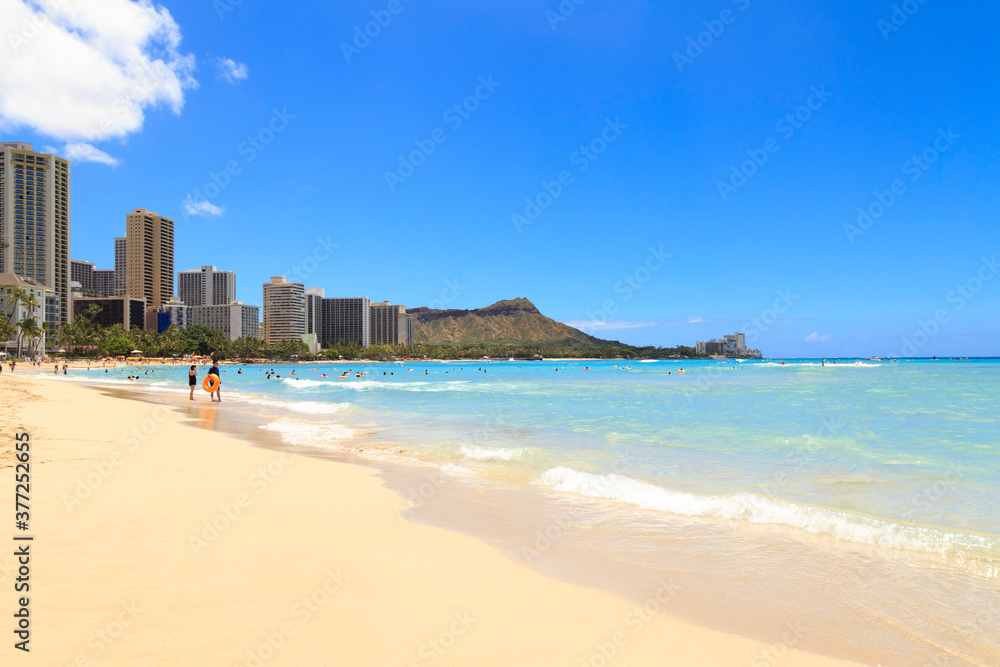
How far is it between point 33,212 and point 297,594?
186134mm

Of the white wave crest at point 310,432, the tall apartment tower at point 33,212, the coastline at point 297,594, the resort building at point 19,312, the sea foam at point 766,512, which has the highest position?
the tall apartment tower at point 33,212

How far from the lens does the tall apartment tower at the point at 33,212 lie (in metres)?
132

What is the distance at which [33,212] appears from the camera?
5399 inches

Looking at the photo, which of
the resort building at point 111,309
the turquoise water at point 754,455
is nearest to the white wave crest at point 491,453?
the turquoise water at point 754,455

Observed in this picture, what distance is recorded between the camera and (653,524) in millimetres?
7004

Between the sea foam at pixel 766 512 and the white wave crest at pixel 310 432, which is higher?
the sea foam at pixel 766 512

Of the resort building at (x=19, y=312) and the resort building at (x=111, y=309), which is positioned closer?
the resort building at (x=19, y=312)

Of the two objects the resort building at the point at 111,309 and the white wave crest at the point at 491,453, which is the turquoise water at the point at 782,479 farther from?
the resort building at the point at 111,309

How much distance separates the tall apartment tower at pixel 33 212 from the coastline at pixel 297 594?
15975 centimetres

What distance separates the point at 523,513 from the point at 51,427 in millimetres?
12200

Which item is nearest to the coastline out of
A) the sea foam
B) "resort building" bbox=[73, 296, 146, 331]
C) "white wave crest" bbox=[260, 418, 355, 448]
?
the sea foam

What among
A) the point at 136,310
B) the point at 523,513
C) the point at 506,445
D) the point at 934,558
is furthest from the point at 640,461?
the point at 136,310

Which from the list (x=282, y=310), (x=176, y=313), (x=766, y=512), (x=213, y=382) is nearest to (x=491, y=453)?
(x=766, y=512)

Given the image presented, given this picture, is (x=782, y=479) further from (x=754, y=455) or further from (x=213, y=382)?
(x=213, y=382)
